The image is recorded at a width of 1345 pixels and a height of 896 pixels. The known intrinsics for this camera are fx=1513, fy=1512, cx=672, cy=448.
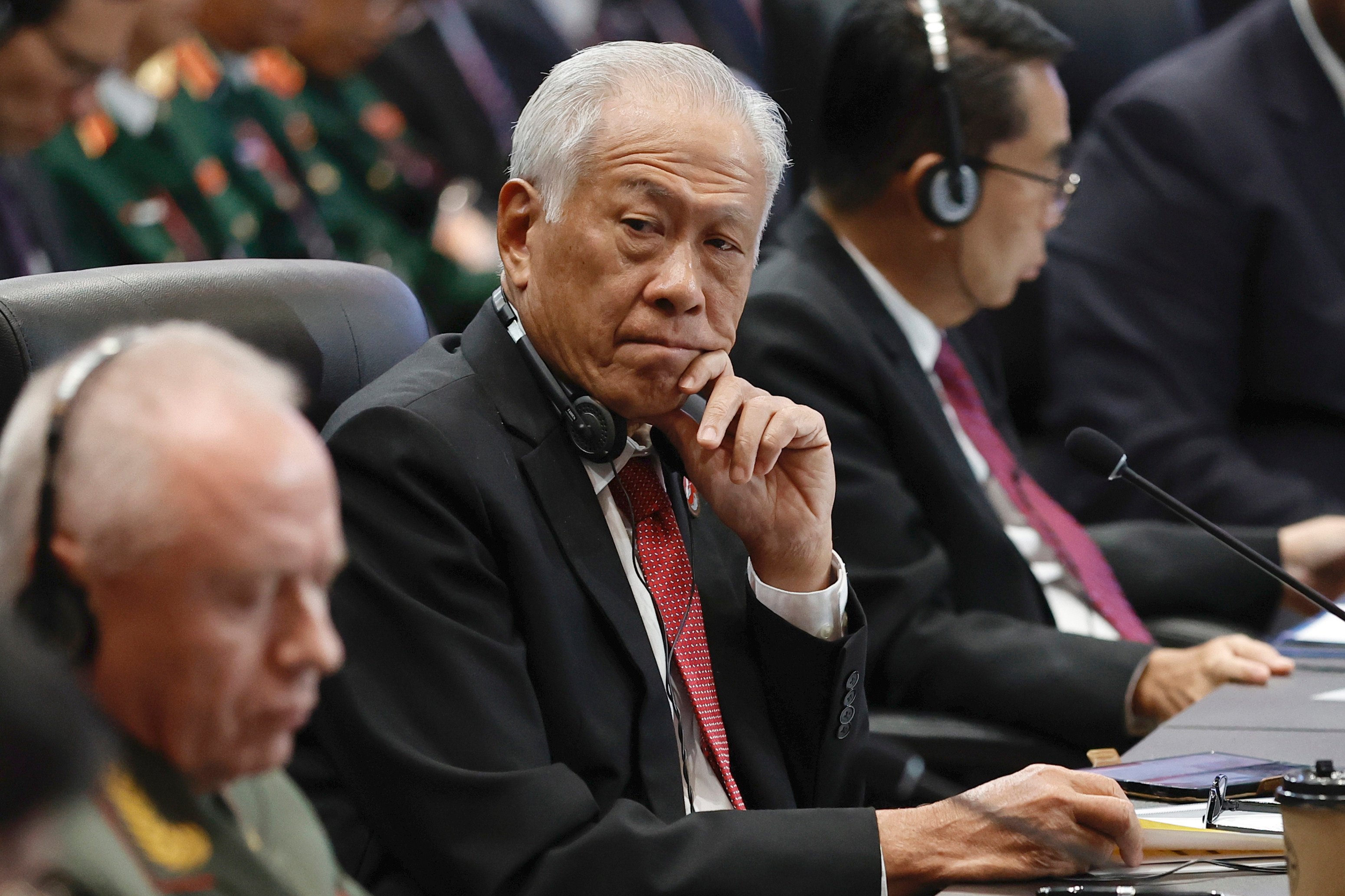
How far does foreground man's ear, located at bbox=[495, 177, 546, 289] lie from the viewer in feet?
4.23

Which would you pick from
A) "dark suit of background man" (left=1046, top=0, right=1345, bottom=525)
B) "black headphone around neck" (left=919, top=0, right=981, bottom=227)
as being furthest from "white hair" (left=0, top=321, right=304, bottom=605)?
"dark suit of background man" (left=1046, top=0, right=1345, bottom=525)

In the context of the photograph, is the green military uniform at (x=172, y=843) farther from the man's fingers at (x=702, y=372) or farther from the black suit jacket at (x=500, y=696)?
the man's fingers at (x=702, y=372)

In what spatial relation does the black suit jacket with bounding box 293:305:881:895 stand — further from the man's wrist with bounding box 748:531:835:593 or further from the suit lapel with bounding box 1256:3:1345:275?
the suit lapel with bounding box 1256:3:1345:275

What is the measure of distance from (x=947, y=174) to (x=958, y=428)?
350mm

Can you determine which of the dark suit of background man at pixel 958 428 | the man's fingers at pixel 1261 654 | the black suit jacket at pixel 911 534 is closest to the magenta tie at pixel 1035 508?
the dark suit of background man at pixel 958 428

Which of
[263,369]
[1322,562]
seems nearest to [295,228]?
[1322,562]

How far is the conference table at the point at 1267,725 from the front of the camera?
1.38 meters

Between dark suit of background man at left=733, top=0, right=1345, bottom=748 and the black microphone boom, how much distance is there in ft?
1.27

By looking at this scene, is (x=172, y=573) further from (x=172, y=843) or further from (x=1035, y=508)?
(x=1035, y=508)

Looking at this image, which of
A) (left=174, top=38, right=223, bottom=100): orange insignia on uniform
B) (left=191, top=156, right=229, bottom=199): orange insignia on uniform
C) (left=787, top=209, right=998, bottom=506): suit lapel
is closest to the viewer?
(left=787, top=209, right=998, bottom=506): suit lapel

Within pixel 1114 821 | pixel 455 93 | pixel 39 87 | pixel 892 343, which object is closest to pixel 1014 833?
pixel 1114 821

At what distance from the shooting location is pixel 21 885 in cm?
53

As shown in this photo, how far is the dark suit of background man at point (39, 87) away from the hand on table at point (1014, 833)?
1.70m

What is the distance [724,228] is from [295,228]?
2.22m
